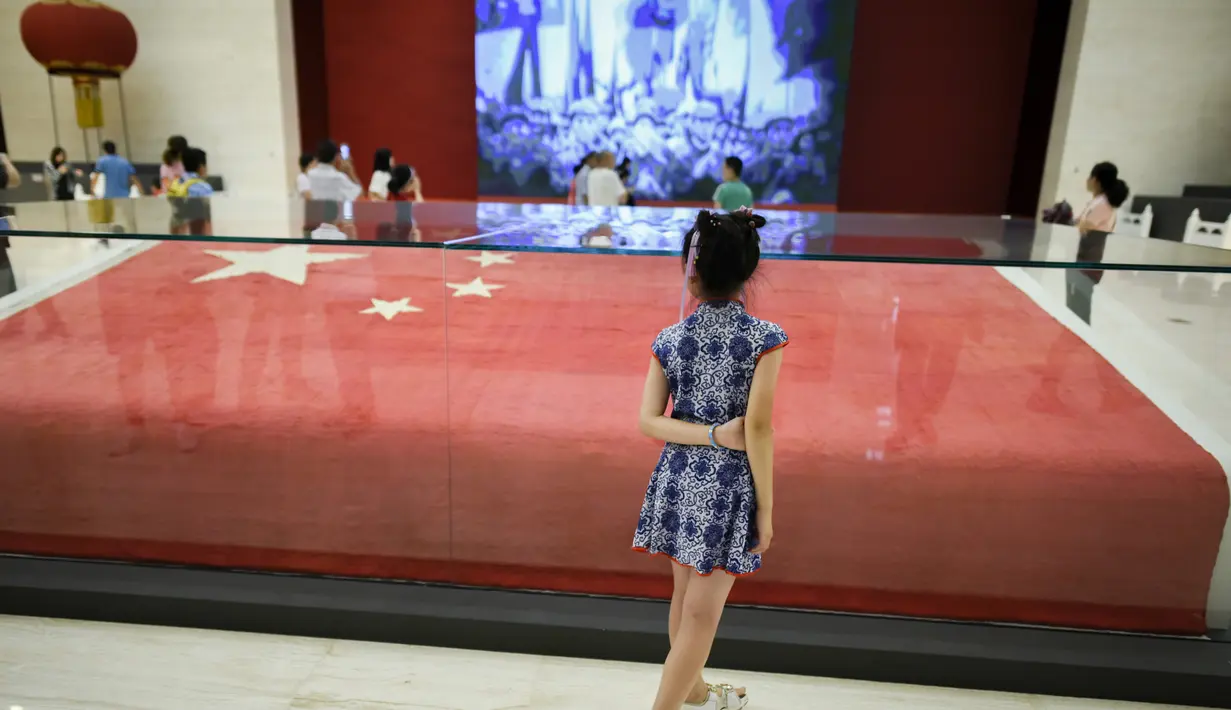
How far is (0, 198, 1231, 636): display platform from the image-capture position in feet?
6.14

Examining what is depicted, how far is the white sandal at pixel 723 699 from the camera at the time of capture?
1.73 meters

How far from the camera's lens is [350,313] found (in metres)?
2.08

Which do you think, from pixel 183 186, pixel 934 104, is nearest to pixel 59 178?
pixel 183 186

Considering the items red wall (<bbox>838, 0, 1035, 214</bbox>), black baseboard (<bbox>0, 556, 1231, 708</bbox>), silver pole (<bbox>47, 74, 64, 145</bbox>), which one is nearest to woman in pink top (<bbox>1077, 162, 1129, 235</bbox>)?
black baseboard (<bbox>0, 556, 1231, 708</bbox>)

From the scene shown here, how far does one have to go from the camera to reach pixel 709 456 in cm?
140

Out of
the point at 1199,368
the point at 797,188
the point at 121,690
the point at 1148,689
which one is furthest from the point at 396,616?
the point at 797,188

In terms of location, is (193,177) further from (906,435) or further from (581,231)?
(906,435)

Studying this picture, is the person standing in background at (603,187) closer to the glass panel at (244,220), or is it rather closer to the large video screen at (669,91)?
the glass panel at (244,220)

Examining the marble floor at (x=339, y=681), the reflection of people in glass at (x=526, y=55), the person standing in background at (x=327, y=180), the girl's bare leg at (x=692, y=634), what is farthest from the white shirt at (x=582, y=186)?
the girl's bare leg at (x=692, y=634)

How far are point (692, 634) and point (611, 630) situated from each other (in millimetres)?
507

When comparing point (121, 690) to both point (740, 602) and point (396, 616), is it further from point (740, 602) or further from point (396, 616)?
point (740, 602)

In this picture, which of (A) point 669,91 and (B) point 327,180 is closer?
(B) point 327,180

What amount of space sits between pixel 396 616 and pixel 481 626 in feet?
0.78

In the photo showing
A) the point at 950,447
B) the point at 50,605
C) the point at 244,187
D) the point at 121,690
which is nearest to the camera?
the point at 121,690
